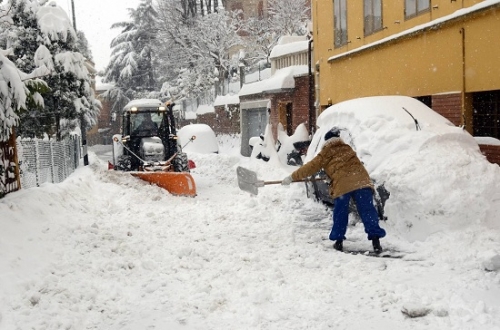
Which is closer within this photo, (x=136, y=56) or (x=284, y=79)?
(x=284, y=79)

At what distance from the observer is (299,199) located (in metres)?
9.59

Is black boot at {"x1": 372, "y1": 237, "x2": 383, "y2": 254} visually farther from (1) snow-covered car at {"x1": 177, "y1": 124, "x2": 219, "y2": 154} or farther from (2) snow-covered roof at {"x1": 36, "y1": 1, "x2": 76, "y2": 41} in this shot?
(1) snow-covered car at {"x1": 177, "y1": 124, "x2": 219, "y2": 154}

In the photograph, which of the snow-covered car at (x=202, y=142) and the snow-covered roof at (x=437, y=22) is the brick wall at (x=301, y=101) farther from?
the snow-covered roof at (x=437, y=22)

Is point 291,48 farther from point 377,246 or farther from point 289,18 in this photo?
point 377,246

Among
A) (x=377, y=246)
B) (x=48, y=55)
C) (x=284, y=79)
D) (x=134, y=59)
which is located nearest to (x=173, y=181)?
(x=377, y=246)

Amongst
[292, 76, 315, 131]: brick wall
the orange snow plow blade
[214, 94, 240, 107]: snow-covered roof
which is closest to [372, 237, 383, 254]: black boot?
the orange snow plow blade

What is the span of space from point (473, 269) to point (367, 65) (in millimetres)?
8121

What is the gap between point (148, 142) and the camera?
12258 millimetres

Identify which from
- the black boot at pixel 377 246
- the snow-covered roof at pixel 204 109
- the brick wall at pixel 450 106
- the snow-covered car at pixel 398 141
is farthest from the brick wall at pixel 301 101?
the snow-covered roof at pixel 204 109

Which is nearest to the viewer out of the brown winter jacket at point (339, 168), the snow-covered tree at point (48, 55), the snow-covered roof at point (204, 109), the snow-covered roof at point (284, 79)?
the brown winter jacket at point (339, 168)

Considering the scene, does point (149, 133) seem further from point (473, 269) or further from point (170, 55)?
point (170, 55)

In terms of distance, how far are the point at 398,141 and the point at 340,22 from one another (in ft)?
26.6

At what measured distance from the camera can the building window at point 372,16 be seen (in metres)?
11.6

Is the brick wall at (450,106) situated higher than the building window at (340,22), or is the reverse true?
the building window at (340,22)
